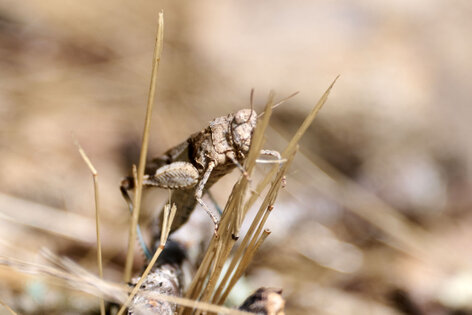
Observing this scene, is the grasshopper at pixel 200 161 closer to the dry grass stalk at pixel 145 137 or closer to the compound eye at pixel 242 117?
the compound eye at pixel 242 117

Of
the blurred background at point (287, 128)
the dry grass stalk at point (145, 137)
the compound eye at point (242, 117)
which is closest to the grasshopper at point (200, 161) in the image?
the compound eye at point (242, 117)

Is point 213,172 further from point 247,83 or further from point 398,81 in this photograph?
point 398,81

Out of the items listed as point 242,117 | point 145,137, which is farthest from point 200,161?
point 145,137

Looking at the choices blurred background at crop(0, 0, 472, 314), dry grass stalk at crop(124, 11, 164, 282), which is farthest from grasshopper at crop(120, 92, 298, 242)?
dry grass stalk at crop(124, 11, 164, 282)

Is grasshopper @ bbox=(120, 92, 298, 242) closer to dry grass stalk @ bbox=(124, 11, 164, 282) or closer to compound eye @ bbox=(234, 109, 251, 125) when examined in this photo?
compound eye @ bbox=(234, 109, 251, 125)

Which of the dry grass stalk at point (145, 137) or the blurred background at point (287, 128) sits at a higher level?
the blurred background at point (287, 128)

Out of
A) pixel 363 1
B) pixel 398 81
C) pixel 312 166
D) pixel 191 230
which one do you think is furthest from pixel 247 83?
pixel 191 230
